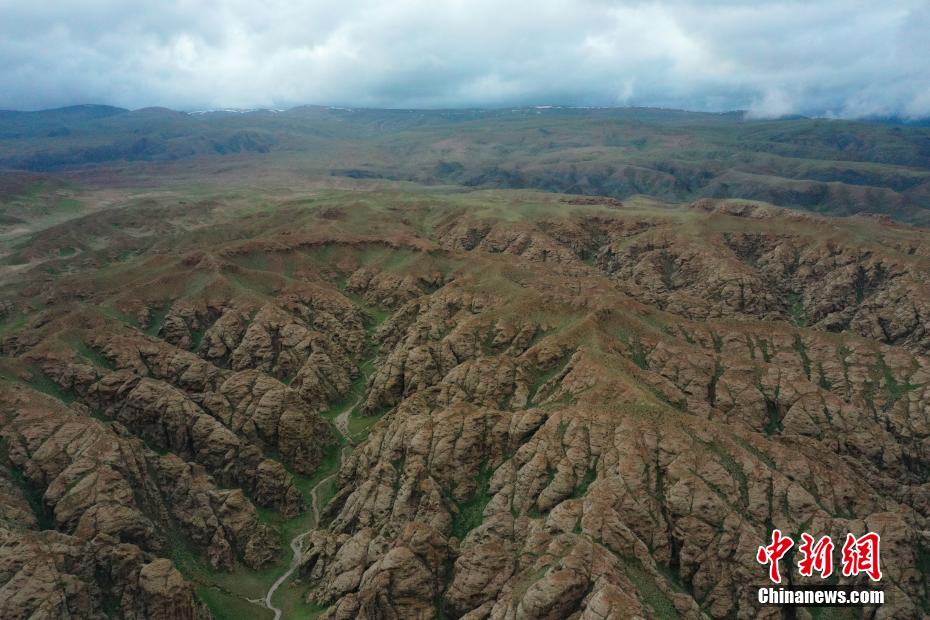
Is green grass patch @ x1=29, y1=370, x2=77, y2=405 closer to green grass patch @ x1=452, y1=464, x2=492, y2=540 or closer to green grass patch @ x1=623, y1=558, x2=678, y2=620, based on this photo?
green grass patch @ x1=452, y1=464, x2=492, y2=540

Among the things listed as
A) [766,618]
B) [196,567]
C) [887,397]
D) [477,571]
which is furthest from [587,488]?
[887,397]

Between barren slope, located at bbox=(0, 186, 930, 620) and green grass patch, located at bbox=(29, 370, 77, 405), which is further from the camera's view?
green grass patch, located at bbox=(29, 370, 77, 405)

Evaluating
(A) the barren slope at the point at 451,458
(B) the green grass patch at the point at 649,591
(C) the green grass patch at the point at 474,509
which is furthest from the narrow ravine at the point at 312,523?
(B) the green grass patch at the point at 649,591

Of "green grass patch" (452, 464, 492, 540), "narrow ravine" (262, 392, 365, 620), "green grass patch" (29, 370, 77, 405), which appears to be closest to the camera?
"narrow ravine" (262, 392, 365, 620)

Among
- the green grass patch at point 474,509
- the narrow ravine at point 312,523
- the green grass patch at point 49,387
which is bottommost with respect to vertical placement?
the narrow ravine at point 312,523

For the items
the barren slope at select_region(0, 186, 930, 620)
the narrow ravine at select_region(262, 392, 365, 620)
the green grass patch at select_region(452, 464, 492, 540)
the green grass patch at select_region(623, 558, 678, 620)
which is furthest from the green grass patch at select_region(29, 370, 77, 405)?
the green grass patch at select_region(623, 558, 678, 620)

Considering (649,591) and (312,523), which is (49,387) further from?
(649,591)

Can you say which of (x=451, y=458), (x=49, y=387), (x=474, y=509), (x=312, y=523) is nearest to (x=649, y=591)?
(x=474, y=509)

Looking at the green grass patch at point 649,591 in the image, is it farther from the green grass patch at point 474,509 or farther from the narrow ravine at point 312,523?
the narrow ravine at point 312,523
